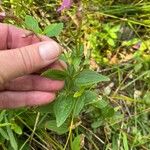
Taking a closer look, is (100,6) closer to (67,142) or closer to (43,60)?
(67,142)

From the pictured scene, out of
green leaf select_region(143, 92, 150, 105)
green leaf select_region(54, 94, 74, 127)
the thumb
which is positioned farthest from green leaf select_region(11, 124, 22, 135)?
green leaf select_region(143, 92, 150, 105)

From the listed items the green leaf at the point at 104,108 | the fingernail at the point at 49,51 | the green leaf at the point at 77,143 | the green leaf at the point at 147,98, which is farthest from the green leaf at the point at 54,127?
the green leaf at the point at 147,98

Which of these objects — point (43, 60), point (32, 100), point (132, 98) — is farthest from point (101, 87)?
point (43, 60)

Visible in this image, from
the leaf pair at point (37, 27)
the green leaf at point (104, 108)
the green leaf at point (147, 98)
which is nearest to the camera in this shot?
the leaf pair at point (37, 27)

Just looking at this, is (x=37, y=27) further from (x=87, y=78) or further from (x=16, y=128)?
(x=16, y=128)

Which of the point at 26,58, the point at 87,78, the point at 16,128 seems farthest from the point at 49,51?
the point at 16,128

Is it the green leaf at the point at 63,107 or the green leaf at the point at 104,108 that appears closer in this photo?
the green leaf at the point at 63,107

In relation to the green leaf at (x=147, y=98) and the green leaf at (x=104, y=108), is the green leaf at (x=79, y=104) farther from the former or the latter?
the green leaf at (x=147, y=98)
